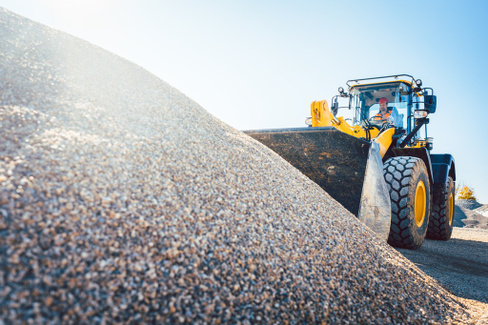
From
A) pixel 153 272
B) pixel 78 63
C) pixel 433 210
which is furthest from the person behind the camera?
pixel 433 210

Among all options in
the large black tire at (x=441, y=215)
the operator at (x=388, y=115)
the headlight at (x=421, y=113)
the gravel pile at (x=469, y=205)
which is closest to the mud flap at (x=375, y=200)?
the headlight at (x=421, y=113)

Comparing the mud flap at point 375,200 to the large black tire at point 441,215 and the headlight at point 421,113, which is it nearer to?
Answer: the headlight at point 421,113

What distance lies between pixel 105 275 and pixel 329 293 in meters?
0.89

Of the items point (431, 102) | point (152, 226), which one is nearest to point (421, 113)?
point (431, 102)

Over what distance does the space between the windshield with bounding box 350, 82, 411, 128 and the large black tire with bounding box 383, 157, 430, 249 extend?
4.20 feet

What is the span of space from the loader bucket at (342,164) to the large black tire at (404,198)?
24 cm

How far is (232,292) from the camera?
1.08m

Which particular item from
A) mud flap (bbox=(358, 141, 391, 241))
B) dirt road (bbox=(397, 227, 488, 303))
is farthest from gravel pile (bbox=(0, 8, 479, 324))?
mud flap (bbox=(358, 141, 391, 241))

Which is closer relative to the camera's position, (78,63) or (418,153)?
(78,63)

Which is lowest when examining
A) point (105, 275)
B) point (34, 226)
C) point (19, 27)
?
point (105, 275)

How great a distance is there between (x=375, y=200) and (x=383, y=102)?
2.39m

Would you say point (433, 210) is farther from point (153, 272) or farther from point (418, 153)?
point (153, 272)

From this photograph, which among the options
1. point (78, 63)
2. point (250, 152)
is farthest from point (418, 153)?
point (78, 63)

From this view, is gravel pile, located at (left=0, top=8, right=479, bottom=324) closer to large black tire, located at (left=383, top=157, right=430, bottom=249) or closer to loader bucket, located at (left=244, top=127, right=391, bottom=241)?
loader bucket, located at (left=244, top=127, right=391, bottom=241)
